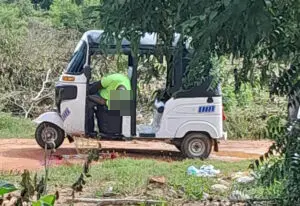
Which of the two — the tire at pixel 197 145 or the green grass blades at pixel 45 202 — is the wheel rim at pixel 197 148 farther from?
the green grass blades at pixel 45 202

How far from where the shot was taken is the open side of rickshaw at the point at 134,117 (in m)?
10.1

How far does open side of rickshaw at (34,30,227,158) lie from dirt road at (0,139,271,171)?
13.6 inches

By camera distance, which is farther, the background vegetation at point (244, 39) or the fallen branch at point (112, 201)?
the fallen branch at point (112, 201)

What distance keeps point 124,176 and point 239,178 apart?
1384mm

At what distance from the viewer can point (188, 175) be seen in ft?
27.0

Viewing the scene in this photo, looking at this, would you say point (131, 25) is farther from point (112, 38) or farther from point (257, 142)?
point (257, 142)

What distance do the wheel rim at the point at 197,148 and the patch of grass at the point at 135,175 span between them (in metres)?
0.51

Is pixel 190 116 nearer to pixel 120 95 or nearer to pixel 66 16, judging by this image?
pixel 120 95

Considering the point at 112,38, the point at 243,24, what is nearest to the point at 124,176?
the point at 112,38

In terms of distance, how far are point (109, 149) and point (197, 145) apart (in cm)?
149

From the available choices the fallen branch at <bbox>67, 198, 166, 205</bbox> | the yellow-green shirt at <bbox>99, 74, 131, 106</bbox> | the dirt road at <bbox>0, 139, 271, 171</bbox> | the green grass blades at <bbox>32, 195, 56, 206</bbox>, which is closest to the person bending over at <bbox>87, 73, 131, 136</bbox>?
the yellow-green shirt at <bbox>99, 74, 131, 106</bbox>

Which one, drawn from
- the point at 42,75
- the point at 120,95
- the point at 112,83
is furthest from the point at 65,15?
the point at 120,95

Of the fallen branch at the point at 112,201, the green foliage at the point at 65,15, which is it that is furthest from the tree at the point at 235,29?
the green foliage at the point at 65,15

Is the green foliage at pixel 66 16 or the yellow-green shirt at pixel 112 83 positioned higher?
the green foliage at pixel 66 16
